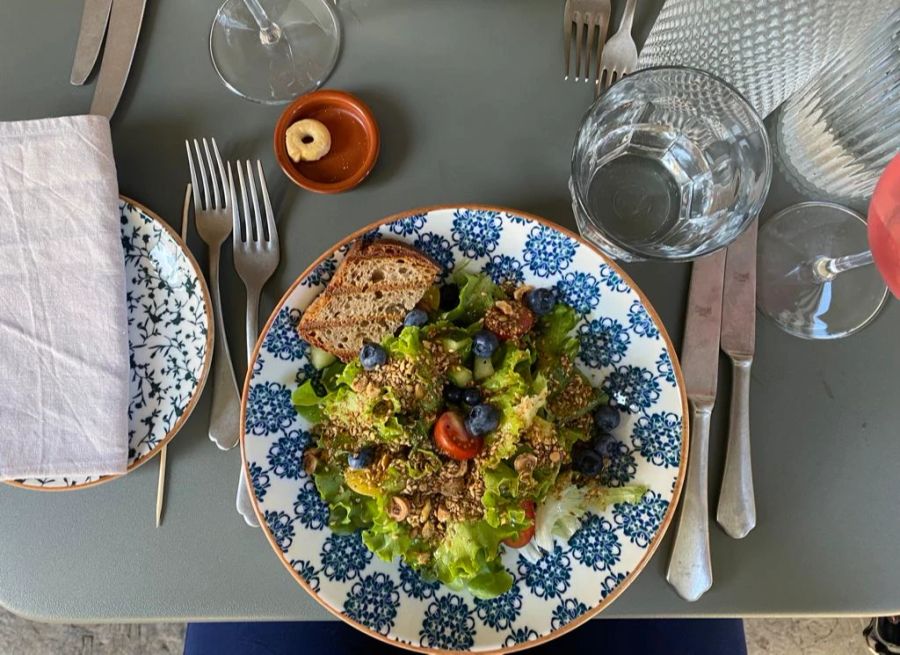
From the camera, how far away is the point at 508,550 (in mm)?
881

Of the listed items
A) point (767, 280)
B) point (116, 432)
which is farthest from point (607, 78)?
point (116, 432)

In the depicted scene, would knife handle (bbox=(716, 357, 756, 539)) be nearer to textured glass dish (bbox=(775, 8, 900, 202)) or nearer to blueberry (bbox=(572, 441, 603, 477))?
blueberry (bbox=(572, 441, 603, 477))

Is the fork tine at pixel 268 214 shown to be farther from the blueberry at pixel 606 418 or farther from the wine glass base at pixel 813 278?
the wine glass base at pixel 813 278

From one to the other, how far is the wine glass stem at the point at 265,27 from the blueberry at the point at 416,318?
1.57 ft

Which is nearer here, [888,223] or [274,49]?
[888,223]

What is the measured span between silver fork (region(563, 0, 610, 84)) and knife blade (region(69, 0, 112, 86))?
0.68m

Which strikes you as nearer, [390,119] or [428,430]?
[428,430]

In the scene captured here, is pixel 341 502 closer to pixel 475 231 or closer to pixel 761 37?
pixel 475 231

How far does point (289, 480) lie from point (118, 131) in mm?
578

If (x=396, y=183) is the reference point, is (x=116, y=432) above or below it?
below

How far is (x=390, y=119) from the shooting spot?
977 millimetres

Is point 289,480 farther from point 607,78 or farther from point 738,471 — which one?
point 607,78

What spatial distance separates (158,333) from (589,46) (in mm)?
734

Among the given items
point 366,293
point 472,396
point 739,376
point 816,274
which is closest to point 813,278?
point 816,274
